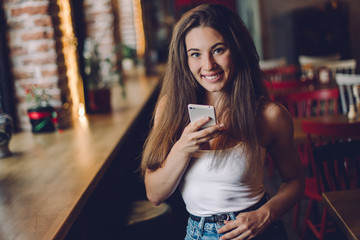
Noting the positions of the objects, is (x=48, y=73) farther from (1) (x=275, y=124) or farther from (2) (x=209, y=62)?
(1) (x=275, y=124)

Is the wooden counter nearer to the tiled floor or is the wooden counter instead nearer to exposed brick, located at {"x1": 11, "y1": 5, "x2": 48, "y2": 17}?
exposed brick, located at {"x1": 11, "y1": 5, "x2": 48, "y2": 17}

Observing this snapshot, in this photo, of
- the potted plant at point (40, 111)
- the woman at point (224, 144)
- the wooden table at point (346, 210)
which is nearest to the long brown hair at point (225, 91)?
the woman at point (224, 144)

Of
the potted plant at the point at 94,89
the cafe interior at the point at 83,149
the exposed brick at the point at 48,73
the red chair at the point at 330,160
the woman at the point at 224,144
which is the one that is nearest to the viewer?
the woman at the point at 224,144

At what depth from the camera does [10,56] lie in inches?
106

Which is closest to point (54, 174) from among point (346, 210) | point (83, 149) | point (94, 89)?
point (83, 149)

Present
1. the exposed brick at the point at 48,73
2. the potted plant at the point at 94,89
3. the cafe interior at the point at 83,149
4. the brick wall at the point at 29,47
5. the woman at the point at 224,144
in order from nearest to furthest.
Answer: the woman at the point at 224,144 → the cafe interior at the point at 83,149 → the brick wall at the point at 29,47 → the exposed brick at the point at 48,73 → the potted plant at the point at 94,89

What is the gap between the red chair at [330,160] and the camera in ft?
5.81

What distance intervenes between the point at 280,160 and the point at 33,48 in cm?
197

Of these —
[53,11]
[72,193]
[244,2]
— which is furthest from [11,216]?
[244,2]

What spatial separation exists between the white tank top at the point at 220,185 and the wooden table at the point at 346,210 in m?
0.27

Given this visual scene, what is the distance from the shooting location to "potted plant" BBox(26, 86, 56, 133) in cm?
256

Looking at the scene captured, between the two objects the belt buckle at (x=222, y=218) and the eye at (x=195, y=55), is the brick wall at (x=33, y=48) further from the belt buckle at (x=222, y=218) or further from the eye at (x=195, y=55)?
the belt buckle at (x=222, y=218)

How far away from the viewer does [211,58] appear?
4.45 feet

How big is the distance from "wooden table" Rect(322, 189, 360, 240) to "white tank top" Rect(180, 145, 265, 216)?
266mm
